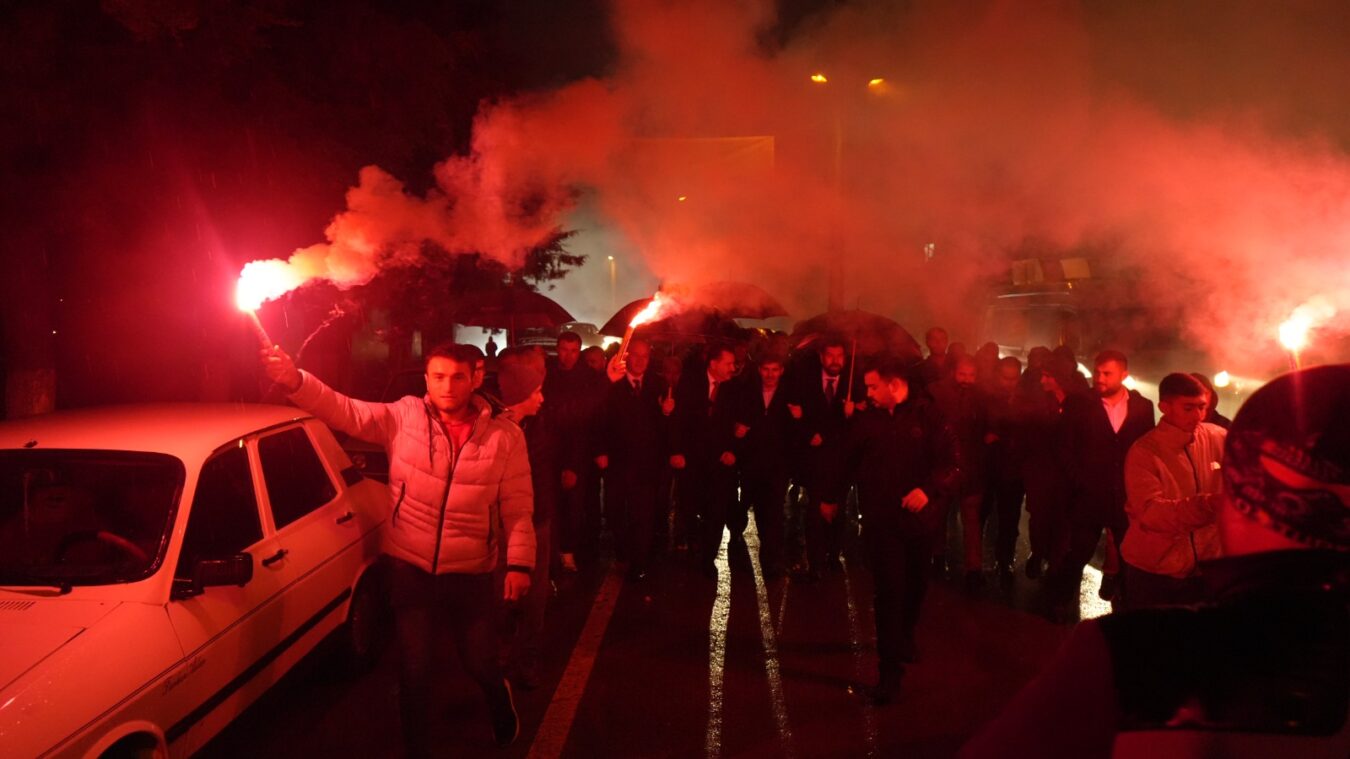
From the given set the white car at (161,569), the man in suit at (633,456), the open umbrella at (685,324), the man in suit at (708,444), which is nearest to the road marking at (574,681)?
the man in suit at (633,456)

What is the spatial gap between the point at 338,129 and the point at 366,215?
3.37m

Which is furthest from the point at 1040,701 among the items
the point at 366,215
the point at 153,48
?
the point at 153,48

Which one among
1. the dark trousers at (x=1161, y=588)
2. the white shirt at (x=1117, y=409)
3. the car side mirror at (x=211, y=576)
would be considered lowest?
the dark trousers at (x=1161, y=588)

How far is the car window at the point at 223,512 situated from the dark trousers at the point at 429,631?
715mm

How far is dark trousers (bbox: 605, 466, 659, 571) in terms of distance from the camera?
22.2 ft

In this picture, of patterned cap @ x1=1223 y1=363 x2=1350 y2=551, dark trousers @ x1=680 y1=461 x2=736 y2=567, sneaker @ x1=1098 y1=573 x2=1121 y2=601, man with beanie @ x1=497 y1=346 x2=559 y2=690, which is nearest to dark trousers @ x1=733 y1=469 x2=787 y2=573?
dark trousers @ x1=680 y1=461 x2=736 y2=567

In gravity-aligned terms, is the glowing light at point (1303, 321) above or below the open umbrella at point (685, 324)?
below

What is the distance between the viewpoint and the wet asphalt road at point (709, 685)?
13.4ft

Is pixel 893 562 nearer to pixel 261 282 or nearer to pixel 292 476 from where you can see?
pixel 292 476

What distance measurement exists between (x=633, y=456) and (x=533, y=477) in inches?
79.8

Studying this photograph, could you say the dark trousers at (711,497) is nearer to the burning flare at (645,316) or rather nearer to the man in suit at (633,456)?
the man in suit at (633,456)

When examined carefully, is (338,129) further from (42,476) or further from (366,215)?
(42,476)

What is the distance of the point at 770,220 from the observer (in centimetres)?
1056

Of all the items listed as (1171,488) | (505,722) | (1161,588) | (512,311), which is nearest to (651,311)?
(512,311)
